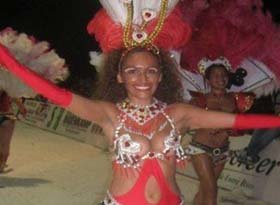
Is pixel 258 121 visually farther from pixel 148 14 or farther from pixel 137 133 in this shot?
pixel 148 14

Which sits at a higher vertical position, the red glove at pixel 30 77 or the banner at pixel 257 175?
the banner at pixel 257 175

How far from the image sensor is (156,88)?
3736 millimetres

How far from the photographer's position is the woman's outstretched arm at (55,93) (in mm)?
3350

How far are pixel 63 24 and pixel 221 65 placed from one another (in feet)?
43.3

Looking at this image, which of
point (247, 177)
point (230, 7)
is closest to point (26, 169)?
point (247, 177)

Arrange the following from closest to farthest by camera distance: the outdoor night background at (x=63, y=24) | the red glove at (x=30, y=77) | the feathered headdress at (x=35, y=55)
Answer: the red glove at (x=30, y=77)
the feathered headdress at (x=35, y=55)
the outdoor night background at (x=63, y=24)

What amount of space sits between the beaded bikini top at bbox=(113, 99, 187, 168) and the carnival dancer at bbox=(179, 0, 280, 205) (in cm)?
159

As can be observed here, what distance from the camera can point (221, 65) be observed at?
18.7ft

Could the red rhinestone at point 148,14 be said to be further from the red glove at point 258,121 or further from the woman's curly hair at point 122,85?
the red glove at point 258,121

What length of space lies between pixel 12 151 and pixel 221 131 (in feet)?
15.3

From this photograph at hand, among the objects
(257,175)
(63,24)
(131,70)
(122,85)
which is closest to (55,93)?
(131,70)

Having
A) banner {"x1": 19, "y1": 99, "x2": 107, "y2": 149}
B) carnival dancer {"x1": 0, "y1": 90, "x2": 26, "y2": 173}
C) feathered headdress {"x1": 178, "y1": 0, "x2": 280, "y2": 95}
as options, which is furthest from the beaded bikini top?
banner {"x1": 19, "y1": 99, "x2": 107, "y2": 149}

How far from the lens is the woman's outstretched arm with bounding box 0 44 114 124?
3.35 metres

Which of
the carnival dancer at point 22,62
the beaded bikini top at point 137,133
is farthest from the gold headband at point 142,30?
the carnival dancer at point 22,62
